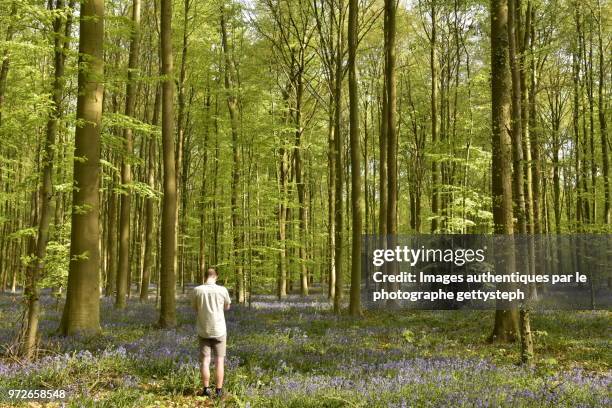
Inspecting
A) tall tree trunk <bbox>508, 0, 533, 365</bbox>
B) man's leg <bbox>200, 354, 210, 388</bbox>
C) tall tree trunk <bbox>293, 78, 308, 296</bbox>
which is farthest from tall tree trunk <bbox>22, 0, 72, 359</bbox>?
tall tree trunk <bbox>293, 78, 308, 296</bbox>

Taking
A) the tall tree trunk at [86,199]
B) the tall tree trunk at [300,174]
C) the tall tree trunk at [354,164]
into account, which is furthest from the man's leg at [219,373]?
the tall tree trunk at [300,174]

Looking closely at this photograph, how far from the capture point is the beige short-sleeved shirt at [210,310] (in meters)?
7.38

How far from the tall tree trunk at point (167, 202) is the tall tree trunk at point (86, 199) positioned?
8.69ft

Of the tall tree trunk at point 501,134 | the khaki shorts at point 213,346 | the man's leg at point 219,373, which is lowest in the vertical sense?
the man's leg at point 219,373

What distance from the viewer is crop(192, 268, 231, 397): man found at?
722cm

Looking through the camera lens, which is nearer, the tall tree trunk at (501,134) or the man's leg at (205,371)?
the man's leg at (205,371)

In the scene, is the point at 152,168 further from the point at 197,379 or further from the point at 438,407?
the point at 438,407

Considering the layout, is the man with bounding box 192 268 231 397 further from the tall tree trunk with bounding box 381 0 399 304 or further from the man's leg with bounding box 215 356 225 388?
the tall tree trunk with bounding box 381 0 399 304

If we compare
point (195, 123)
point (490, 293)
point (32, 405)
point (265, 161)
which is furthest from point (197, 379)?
point (195, 123)

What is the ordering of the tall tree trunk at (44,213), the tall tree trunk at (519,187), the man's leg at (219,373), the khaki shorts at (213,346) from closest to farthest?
the man's leg at (219,373) → the khaki shorts at (213,346) → the tall tree trunk at (44,213) → the tall tree trunk at (519,187)

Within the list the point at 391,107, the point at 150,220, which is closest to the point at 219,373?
the point at 391,107

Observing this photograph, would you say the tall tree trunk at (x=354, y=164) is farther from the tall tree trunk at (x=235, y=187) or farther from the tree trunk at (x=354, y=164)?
the tall tree trunk at (x=235, y=187)

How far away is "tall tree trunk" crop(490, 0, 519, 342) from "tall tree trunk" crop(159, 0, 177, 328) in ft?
28.9

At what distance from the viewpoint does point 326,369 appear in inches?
340
